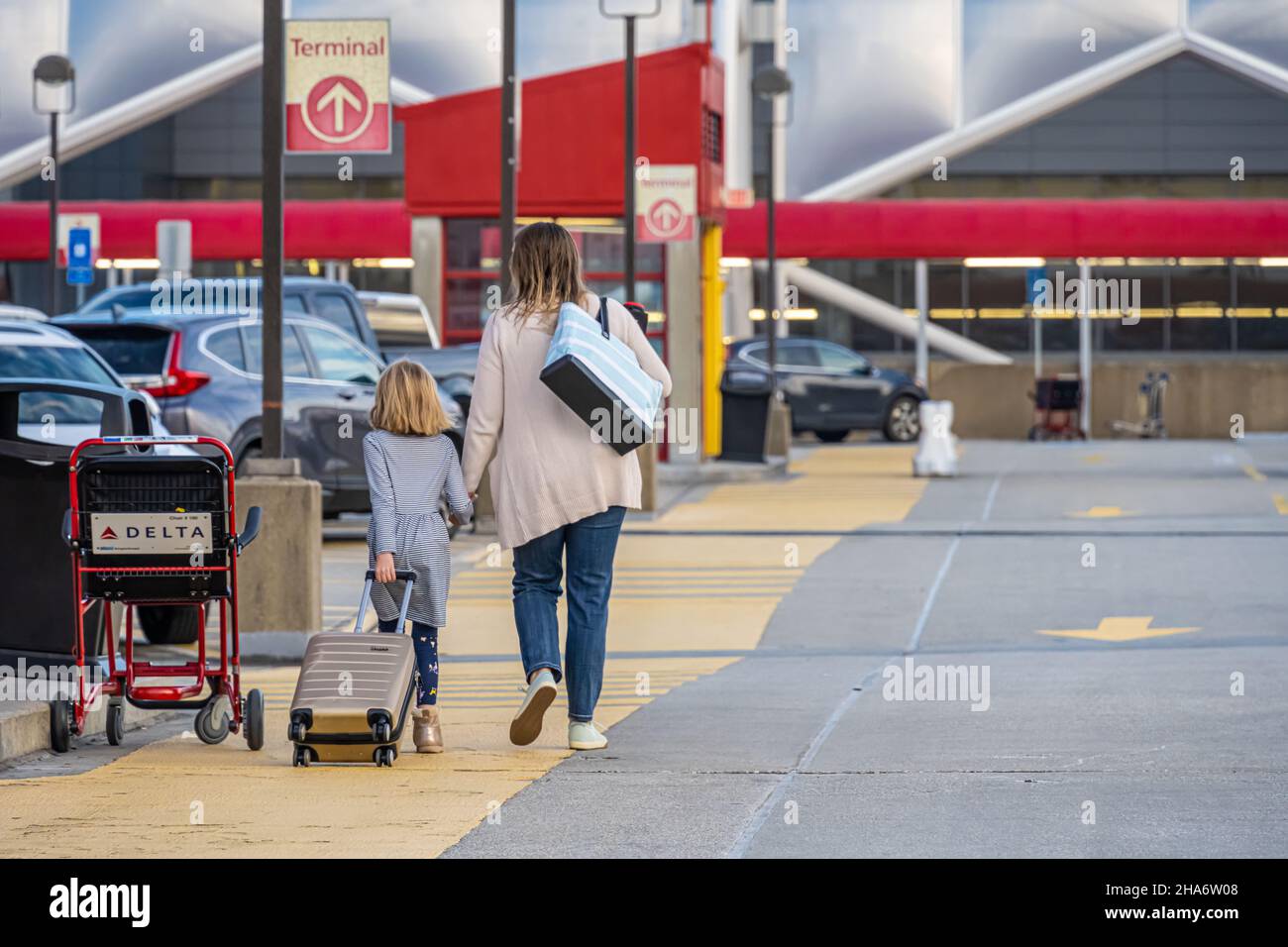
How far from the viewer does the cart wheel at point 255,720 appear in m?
8.62

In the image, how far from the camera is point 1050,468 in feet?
88.5

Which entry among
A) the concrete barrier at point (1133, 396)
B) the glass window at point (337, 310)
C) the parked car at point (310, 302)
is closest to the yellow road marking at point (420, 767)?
the parked car at point (310, 302)

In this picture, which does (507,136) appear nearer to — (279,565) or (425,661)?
(279,565)

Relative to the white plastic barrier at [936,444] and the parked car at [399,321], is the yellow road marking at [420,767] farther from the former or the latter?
the parked car at [399,321]

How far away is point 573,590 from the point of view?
832 centimetres

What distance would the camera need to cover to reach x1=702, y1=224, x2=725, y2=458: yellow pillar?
91.8 feet

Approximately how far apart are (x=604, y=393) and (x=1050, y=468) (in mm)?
19565

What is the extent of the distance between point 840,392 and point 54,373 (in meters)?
22.1

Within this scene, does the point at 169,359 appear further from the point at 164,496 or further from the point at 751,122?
the point at 751,122

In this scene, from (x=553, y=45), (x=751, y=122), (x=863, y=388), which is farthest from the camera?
(x=751, y=122)

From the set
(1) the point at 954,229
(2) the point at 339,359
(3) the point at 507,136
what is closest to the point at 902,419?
(1) the point at 954,229

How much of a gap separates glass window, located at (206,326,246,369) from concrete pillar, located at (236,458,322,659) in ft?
18.0

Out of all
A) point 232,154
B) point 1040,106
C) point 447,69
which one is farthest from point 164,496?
point 232,154

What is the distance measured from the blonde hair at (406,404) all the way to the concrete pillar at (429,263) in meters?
18.1
